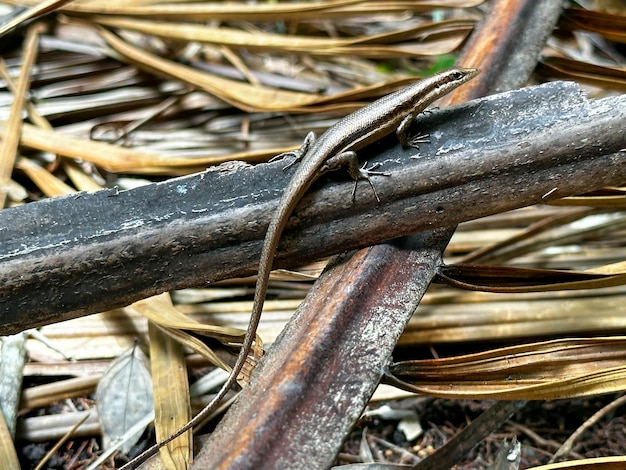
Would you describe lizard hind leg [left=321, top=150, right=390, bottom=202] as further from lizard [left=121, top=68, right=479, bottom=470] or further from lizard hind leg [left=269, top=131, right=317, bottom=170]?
lizard hind leg [left=269, top=131, right=317, bottom=170]

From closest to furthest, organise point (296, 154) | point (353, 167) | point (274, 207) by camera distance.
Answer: point (274, 207) < point (353, 167) < point (296, 154)

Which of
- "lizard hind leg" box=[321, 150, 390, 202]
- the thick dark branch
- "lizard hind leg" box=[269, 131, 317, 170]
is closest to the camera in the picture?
the thick dark branch

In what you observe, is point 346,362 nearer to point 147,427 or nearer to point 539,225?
point 147,427

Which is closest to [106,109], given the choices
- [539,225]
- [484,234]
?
[484,234]

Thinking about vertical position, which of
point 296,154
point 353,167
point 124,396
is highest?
point 296,154

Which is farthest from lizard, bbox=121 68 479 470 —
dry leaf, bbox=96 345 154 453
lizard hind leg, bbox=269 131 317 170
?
dry leaf, bbox=96 345 154 453

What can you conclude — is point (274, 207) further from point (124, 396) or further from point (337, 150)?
point (124, 396)

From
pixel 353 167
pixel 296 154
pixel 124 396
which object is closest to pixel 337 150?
pixel 296 154
